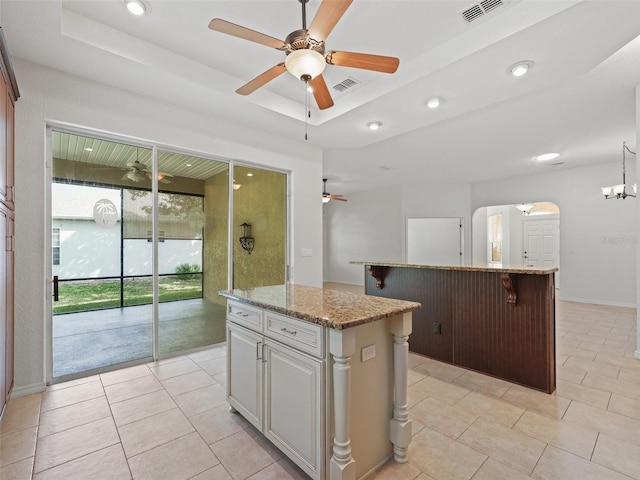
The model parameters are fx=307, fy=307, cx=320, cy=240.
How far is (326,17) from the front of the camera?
68.2 inches

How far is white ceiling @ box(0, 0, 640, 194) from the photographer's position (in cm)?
218

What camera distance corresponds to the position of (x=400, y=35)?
8.21ft

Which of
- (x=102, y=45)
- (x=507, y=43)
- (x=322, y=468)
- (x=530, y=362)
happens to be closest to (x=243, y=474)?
(x=322, y=468)

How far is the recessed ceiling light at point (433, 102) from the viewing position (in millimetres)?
3145

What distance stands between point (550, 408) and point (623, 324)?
144 inches

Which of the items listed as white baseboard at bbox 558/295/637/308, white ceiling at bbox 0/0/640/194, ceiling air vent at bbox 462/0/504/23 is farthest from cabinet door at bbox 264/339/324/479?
white baseboard at bbox 558/295/637/308

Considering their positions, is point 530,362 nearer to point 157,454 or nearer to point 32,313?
point 157,454

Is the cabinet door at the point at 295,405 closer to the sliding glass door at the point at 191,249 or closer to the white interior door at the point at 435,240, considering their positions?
the sliding glass door at the point at 191,249

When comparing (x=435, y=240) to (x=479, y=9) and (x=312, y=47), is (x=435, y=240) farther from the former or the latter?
(x=312, y=47)

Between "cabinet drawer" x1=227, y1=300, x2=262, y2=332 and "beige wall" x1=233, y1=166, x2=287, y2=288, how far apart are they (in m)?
1.76

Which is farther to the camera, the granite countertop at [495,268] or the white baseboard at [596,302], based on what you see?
the white baseboard at [596,302]

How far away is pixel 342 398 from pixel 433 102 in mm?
2993

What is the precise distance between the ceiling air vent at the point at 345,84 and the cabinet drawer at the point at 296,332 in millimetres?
2516

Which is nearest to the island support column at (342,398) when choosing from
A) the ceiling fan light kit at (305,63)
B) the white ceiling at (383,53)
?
the ceiling fan light kit at (305,63)
